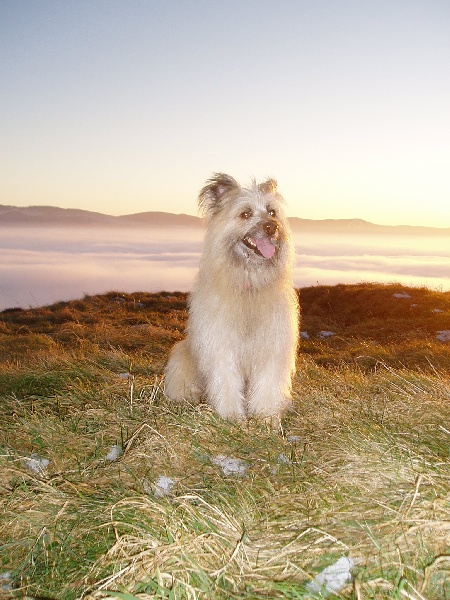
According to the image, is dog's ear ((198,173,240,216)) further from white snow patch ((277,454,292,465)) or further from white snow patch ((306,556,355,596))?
white snow patch ((306,556,355,596))

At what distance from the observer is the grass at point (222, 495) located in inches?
126

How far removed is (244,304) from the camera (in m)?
5.66

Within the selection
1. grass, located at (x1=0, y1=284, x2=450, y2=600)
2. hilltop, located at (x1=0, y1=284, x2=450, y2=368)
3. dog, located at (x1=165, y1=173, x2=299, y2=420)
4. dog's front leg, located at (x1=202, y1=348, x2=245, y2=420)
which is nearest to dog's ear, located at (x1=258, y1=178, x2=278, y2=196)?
dog, located at (x1=165, y1=173, x2=299, y2=420)

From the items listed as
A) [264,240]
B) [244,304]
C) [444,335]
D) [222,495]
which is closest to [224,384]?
[244,304]

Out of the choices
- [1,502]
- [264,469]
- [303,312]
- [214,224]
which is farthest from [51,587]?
[303,312]

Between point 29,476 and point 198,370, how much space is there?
214cm

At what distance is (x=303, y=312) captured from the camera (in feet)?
57.0

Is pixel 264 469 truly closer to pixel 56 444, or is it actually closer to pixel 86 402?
pixel 56 444

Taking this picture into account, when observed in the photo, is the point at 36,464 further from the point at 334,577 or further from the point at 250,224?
the point at 250,224

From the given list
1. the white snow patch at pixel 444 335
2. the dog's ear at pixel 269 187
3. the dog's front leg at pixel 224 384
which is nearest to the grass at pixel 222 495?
the dog's front leg at pixel 224 384

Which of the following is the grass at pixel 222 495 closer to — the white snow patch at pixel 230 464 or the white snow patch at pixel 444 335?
the white snow patch at pixel 230 464

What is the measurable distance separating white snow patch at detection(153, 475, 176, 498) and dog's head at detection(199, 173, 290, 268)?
2.18 metres

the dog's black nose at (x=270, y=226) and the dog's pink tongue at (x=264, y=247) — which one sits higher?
the dog's black nose at (x=270, y=226)

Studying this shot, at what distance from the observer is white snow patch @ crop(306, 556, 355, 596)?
314 centimetres
